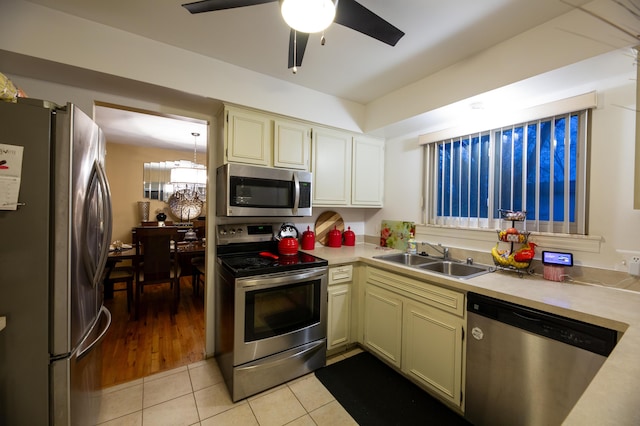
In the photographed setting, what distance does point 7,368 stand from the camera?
101cm

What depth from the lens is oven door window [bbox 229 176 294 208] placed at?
2027 millimetres

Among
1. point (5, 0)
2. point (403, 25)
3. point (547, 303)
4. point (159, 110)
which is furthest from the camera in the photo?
point (159, 110)

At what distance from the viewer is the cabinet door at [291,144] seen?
90.3 inches

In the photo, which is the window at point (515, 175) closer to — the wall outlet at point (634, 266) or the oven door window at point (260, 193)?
the wall outlet at point (634, 266)

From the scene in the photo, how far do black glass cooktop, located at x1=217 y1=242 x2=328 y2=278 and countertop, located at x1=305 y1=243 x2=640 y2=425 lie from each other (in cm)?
24

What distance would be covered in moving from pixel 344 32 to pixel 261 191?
125 cm

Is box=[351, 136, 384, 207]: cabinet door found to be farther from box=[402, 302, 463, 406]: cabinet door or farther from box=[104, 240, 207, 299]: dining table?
box=[104, 240, 207, 299]: dining table

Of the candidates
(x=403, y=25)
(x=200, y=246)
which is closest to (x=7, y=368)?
(x=403, y=25)

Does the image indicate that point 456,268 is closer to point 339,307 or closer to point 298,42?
point 339,307

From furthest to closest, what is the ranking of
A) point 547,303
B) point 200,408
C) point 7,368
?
point 200,408
point 547,303
point 7,368

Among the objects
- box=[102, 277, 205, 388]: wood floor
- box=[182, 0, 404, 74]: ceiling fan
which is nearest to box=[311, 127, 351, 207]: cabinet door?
box=[182, 0, 404, 74]: ceiling fan

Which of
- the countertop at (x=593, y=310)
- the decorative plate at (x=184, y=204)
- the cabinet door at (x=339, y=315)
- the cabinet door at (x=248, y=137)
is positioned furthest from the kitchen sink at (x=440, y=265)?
the decorative plate at (x=184, y=204)

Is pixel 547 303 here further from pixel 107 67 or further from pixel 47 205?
pixel 107 67

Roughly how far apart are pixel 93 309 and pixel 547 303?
225 centimetres
